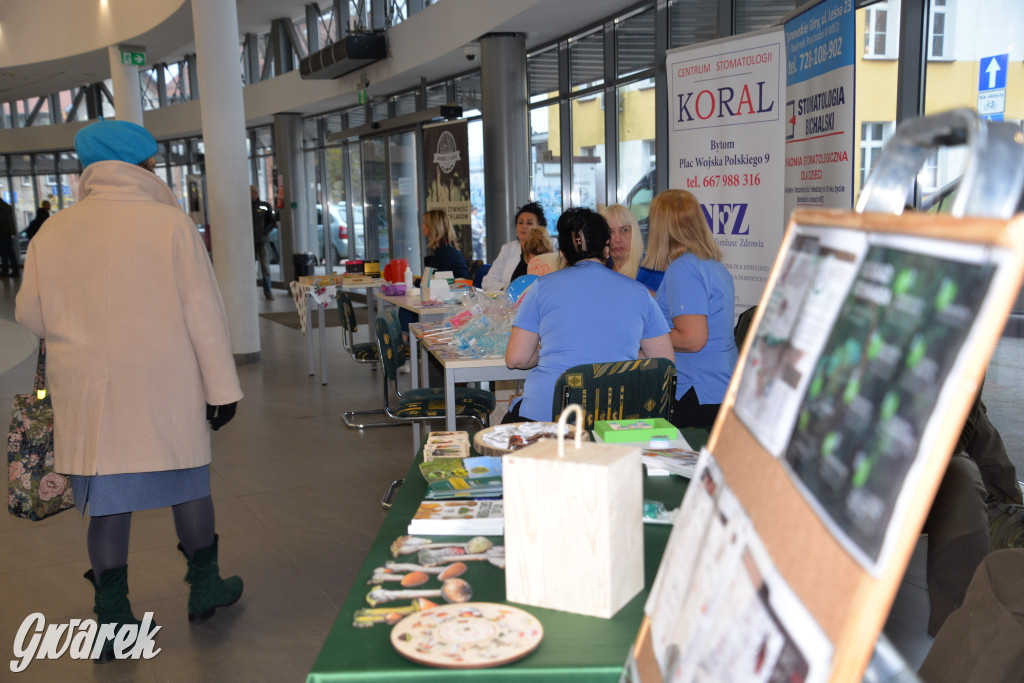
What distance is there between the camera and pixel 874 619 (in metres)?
0.55

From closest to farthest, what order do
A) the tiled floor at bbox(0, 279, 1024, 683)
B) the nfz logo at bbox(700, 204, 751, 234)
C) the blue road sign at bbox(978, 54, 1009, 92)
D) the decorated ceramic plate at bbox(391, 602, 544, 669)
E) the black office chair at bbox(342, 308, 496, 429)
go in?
the decorated ceramic plate at bbox(391, 602, 544, 669) < the tiled floor at bbox(0, 279, 1024, 683) < the blue road sign at bbox(978, 54, 1009, 92) < the black office chair at bbox(342, 308, 496, 429) < the nfz logo at bbox(700, 204, 751, 234)

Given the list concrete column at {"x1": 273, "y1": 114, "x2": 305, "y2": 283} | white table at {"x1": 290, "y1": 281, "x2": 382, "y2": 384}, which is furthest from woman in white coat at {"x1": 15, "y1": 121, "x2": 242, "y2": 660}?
concrete column at {"x1": 273, "y1": 114, "x2": 305, "y2": 283}

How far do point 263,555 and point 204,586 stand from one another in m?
0.64

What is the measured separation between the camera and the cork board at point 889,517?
51cm

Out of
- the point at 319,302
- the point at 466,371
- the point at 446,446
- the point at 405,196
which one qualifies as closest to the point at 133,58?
the point at 405,196

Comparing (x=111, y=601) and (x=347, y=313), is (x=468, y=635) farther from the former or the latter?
(x=347, y=313)

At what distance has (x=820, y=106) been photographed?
12.9 feet

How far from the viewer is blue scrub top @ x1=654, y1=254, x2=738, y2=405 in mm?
3277

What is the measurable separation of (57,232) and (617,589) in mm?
1987

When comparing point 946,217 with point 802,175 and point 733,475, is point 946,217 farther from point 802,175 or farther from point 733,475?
point 802,175

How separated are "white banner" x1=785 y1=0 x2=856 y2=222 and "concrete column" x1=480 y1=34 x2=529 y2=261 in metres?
4.32

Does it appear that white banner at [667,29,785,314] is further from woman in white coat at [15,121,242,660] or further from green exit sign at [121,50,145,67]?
green exit sign at [121,50,145,67]

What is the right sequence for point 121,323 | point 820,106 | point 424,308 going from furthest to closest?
point 424,308, point 820,106, point 121,323

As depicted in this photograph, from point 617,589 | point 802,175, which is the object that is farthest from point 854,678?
point 802,175
